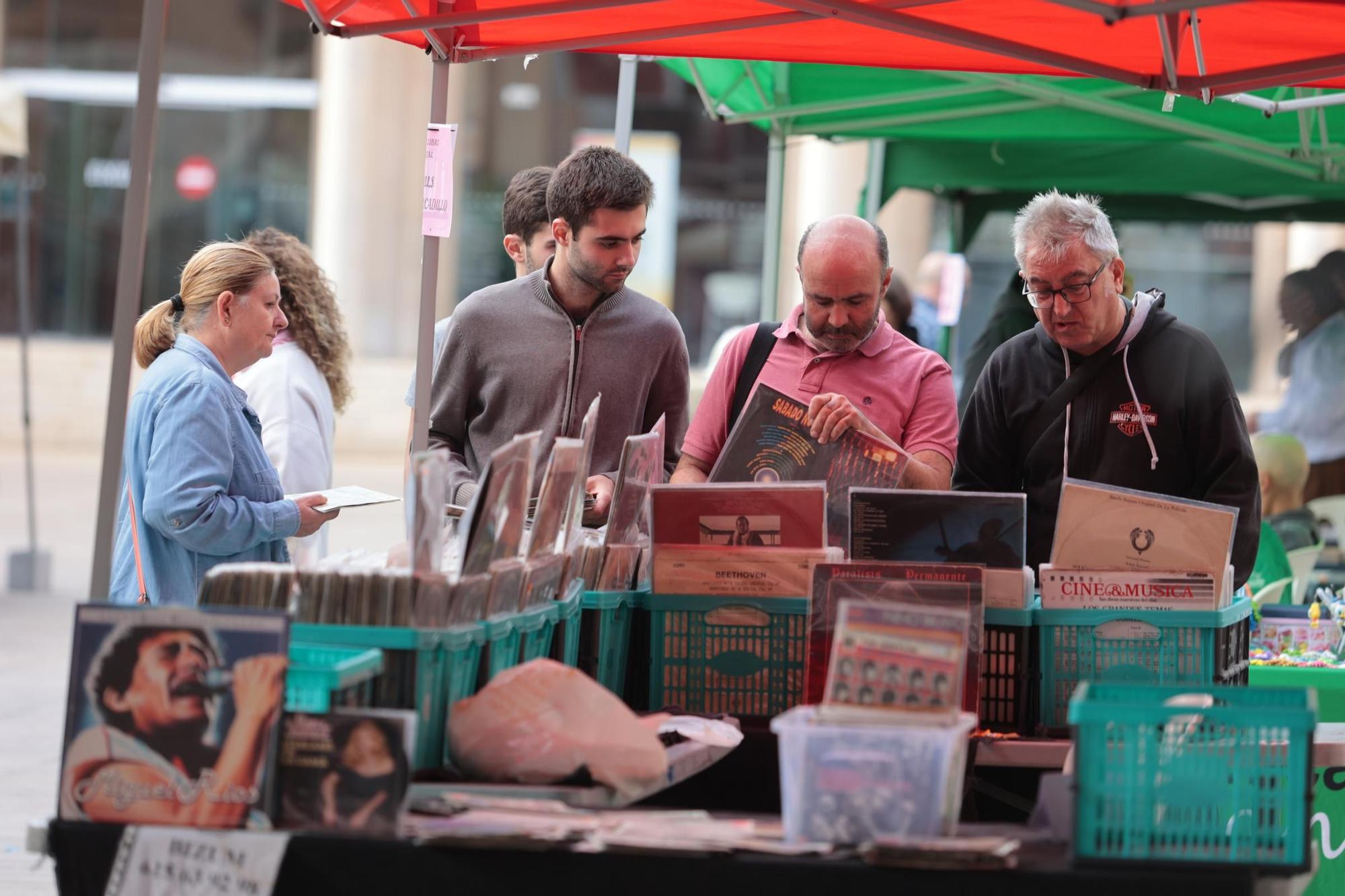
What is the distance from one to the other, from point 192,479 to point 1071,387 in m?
1.91

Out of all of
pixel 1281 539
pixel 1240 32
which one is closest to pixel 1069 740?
pixel 1240 32

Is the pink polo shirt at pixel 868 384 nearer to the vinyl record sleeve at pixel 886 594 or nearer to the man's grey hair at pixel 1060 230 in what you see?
the man's grey hair at pixel 1060 230

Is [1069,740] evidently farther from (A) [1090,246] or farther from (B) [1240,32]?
(B) [1240,32]

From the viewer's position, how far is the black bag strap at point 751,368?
3.77 meters

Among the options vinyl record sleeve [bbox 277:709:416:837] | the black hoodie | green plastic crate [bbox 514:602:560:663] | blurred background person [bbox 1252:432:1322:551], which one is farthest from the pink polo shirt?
blurred background person [bbox 1252:432:1322:551]

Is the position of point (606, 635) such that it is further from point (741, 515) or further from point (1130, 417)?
point (1130, 417)

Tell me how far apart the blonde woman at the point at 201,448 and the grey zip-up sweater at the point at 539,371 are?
1.33 feet

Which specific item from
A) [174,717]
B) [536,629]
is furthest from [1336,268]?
[174,717]

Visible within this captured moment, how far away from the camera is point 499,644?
258 centimetres

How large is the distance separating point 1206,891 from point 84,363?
61.5 ft

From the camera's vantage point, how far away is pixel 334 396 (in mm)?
4887

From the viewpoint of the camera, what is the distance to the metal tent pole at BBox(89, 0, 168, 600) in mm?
2869

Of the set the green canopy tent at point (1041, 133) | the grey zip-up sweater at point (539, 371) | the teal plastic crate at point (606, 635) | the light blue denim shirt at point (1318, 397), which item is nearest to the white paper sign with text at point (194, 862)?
the teal plastic crate at point (606, 635)

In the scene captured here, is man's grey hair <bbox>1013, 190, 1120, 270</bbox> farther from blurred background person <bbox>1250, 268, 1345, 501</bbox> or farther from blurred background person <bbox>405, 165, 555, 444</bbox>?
blurred background person <bbox>1250, 268, 1345, 501</bbox>
